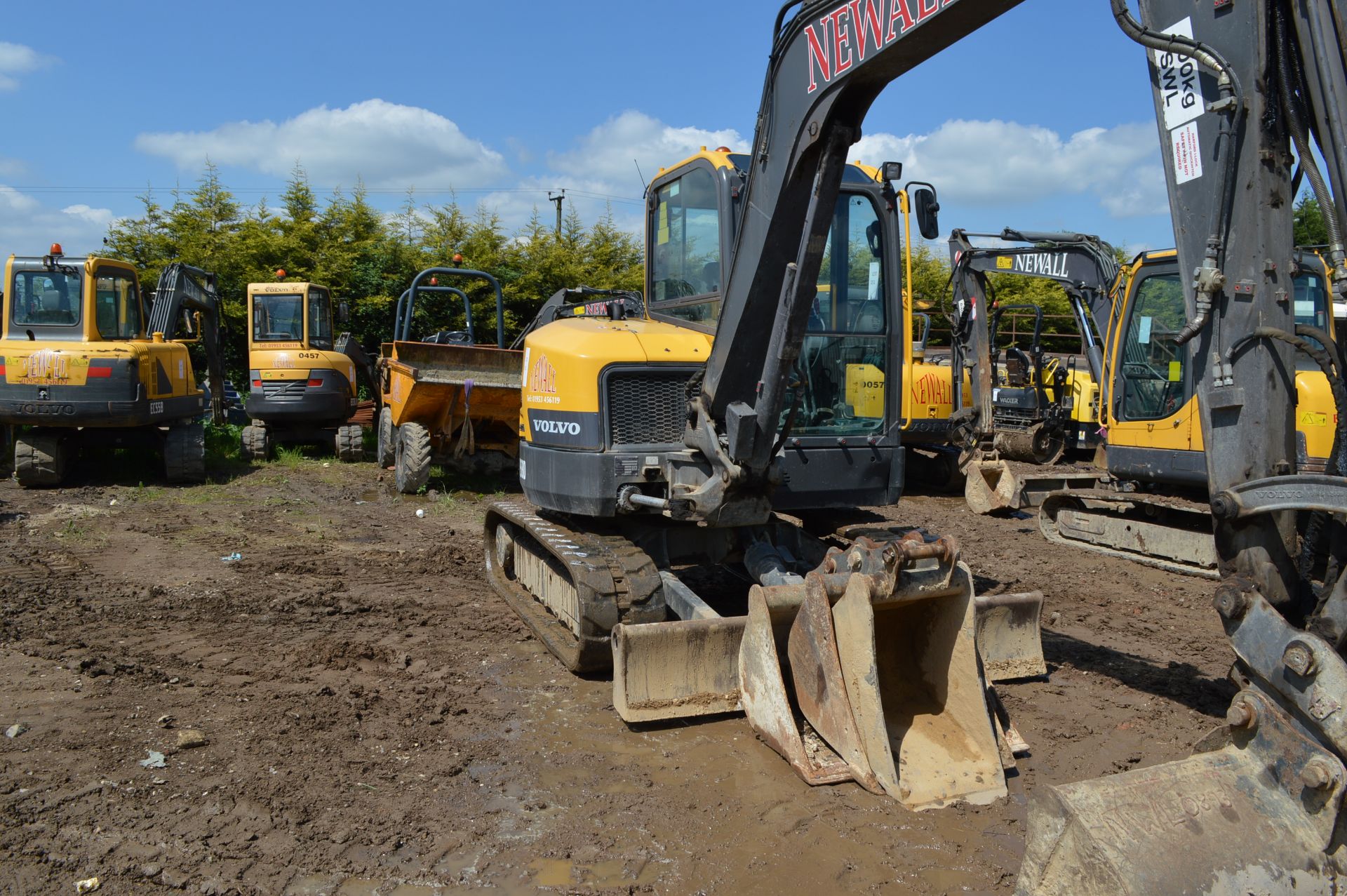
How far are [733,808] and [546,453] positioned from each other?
2400 mm

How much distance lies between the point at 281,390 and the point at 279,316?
1.36 meters

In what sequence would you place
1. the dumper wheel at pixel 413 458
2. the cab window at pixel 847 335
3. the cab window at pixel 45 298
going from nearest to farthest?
the cab window at pixel 847 335 < the dumper wheel at pixel 413 458 < the cab window at pixel 45 298

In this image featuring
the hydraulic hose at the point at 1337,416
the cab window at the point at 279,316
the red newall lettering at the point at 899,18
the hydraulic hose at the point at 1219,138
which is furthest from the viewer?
the cab window at the point at 279,316

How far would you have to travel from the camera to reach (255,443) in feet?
42.2

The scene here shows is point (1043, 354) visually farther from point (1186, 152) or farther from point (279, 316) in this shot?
point (1186, 152)

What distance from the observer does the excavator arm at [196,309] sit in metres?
12.5

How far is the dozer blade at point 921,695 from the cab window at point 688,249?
77.6 inches

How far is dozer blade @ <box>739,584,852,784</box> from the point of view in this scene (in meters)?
3.77

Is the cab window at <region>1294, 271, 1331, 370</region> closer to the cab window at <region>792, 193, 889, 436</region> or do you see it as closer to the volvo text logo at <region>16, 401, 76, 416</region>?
the cab window at <region>792, 193, 889, 436</region>

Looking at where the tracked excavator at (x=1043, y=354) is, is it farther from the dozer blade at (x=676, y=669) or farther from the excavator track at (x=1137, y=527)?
the dozer blade at (x=676, y=669)

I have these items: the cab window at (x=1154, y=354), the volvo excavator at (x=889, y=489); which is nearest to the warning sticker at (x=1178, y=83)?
the volvo excavator at (x=889, y=489)

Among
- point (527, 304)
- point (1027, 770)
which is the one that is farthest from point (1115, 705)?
point (527, 304)

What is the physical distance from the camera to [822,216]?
A: 420cm

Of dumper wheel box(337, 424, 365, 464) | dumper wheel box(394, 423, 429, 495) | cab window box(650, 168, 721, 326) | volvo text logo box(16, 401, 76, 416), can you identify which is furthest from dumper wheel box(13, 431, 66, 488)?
cab window box(650, 168, 721, 326)
